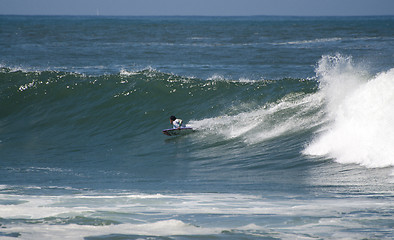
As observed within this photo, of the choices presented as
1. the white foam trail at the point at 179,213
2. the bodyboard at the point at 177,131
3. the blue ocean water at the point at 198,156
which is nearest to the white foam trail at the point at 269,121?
the blue ocean water at the point at 198,156

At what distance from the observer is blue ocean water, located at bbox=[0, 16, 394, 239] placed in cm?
723

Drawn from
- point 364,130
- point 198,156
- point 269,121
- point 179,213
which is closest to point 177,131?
point 198,156

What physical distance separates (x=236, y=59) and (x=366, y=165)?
27636mm

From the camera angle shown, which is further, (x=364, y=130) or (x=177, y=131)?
(x=177, y=131)

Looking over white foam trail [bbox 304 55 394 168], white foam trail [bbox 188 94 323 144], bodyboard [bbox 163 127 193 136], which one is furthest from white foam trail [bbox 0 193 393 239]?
bodyboard [bbox 163 127 193 136]

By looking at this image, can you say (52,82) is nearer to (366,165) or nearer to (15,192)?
(15,192)

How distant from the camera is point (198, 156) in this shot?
1486 centimetres

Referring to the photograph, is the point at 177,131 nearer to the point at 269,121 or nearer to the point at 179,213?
the point at 269,121

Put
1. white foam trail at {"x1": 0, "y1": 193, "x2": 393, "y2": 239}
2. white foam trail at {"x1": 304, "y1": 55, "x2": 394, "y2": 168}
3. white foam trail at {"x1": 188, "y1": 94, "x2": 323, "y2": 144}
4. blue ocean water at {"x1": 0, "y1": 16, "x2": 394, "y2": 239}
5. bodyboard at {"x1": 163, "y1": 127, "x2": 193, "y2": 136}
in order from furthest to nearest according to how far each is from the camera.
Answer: bodyboard at {"x1": 163, "y1": 127, "x2": 193, "y2": 136}, white foam trail at {"x1": 188, "y1": 94, "x2": 323, "y2": 144}, white foam trail at {"x1": 304, "y1": 55, "x2": 394, "y2": 168}, blue ocean water at {"x1": 0, "y1": 16, "x2": 394, "y2": 239}, white foam trail at {"x1": 0, "y1": 193, "x2": 393, "y2": 239}

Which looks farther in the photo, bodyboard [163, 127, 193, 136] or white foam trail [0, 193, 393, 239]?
bodyboard [163, 127, 193, 136]

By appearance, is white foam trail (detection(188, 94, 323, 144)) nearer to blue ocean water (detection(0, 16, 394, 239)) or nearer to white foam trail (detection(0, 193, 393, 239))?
blue ocean water (detection(0, 16, 394, 239))

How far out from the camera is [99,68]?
1304 inches

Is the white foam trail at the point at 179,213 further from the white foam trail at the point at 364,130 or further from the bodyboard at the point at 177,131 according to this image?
the bodyboard at the point at 177,131

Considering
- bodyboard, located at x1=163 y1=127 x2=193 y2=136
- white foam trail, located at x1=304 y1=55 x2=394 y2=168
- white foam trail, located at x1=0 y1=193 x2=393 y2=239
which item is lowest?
white foam trail, located at x1=0 y1=193 x2=393 y2=239
